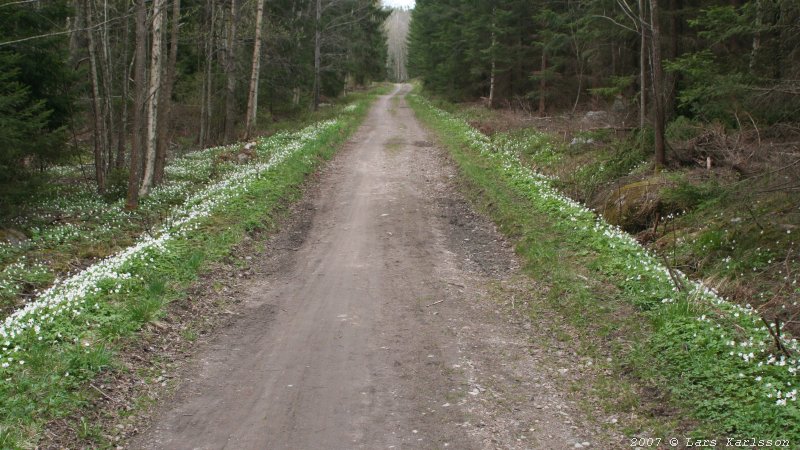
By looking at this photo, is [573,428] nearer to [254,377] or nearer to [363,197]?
[254,377]

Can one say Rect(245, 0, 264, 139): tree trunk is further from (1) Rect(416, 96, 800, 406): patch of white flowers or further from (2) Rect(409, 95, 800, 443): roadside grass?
(2) Rect(409, 95, 800, 443): roadside grass

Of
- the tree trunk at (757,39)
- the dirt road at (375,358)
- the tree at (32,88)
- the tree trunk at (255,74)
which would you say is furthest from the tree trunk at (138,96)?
the tree trunk at (757,39)

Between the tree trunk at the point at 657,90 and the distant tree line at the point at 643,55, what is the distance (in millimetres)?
23

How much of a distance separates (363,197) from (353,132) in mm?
14030

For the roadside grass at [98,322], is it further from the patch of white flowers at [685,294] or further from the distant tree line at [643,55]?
the distant tree line at [643,55]

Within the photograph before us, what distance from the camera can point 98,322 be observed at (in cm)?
711

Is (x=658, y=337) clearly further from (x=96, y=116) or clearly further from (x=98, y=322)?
(x=96, y=116)

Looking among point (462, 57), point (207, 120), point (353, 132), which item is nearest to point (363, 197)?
point (353, 132)

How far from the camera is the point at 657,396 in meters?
5.95

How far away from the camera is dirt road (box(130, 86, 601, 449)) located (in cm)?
563

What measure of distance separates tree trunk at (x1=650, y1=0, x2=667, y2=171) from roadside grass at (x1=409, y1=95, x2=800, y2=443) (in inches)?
128

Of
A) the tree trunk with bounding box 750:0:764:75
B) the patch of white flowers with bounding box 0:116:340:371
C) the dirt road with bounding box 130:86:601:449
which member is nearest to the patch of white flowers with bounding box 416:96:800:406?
the dirt road with bounding box 130:86:601:449

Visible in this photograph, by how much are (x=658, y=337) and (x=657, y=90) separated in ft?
26.2

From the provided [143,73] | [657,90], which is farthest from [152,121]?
[657,90]
